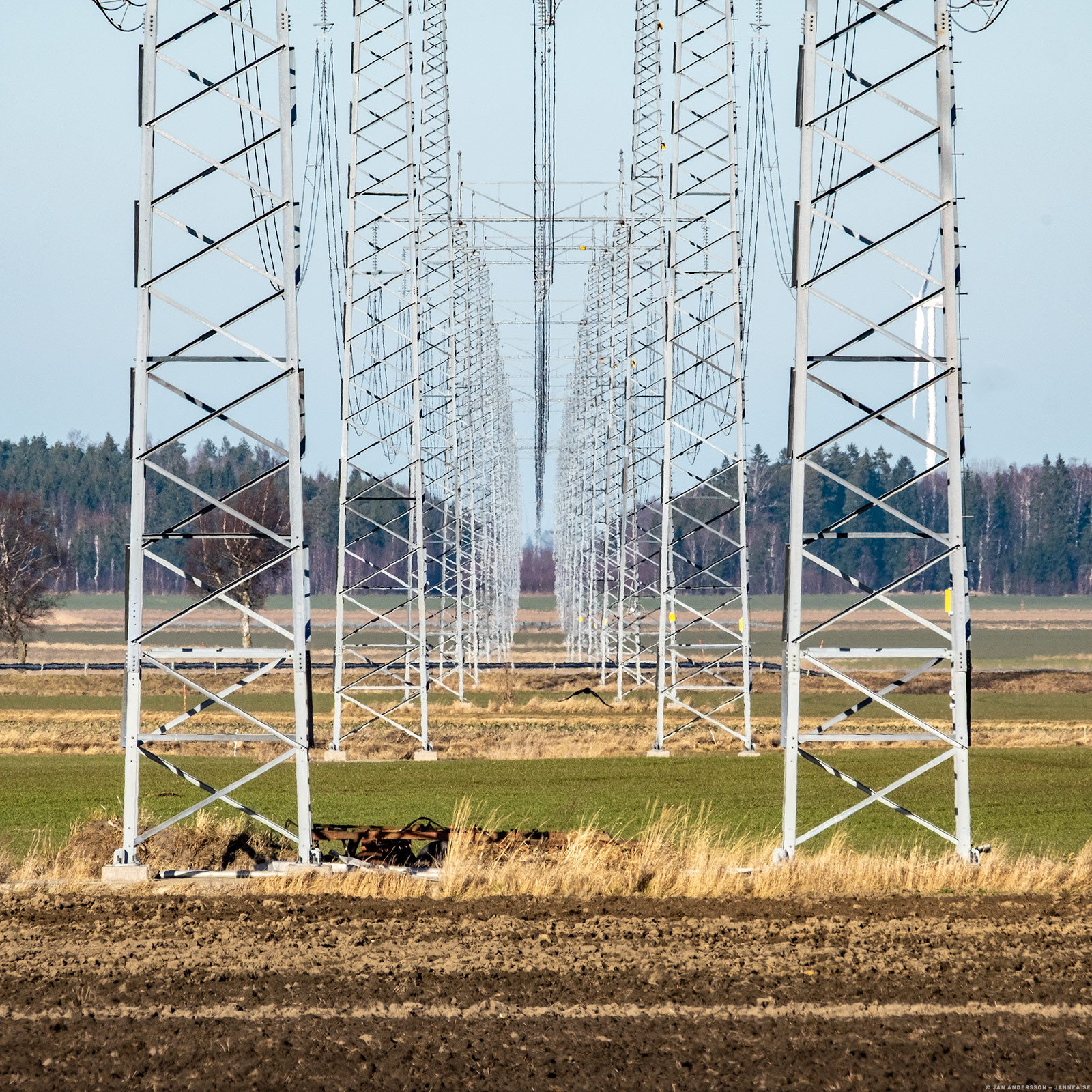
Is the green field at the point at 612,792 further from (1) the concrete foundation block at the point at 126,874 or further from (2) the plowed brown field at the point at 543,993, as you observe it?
(2) the plowed brown field at the point at 543,993

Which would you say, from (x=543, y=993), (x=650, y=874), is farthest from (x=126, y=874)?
(x=543, y=993)

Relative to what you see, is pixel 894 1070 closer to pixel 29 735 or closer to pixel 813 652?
pixel 813 652

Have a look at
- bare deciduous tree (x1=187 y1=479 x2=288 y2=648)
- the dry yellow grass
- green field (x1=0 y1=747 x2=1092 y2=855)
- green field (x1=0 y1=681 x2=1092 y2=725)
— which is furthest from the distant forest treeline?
the dry yellow grass

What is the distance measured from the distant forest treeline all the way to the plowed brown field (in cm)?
13064

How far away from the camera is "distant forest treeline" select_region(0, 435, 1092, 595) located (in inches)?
5920

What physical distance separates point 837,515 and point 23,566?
106686 millimetres

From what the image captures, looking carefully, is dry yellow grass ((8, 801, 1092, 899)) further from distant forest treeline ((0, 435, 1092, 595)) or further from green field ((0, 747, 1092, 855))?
distant forest treeline ((0, 435, 1092, 595))

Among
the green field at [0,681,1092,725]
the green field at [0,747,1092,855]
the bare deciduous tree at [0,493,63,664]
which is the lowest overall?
the green field at [0,747,1092,855]

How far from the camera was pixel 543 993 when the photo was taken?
9.74 m

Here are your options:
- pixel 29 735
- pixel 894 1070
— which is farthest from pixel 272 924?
pixel 29 735

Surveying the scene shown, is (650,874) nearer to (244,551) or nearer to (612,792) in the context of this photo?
(612,792)

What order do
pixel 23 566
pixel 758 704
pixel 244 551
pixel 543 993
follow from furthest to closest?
pixel 244 551 → pixel 23 566 → pixel 758 704 → pixel 543 993

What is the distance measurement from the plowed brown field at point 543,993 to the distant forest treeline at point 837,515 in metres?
131

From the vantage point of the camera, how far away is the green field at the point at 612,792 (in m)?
18.8
